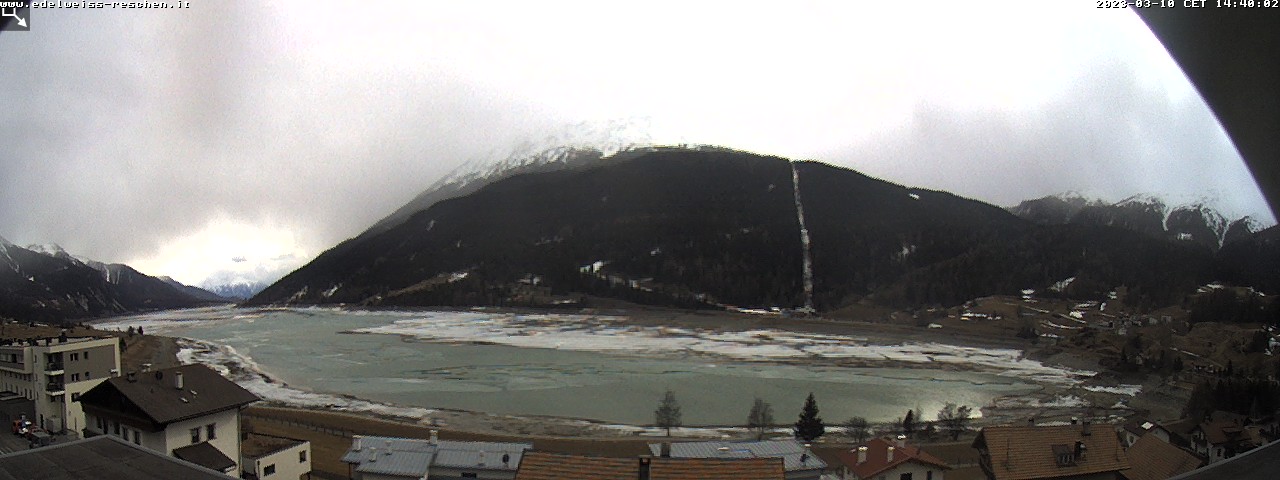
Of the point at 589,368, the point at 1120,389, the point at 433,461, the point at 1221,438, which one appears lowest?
the point at 1120,389

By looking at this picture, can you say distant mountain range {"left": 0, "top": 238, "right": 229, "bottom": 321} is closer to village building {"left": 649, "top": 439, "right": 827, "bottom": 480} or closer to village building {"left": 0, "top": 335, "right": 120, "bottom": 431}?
village building {"left": 0, "top": 335, "right": 120, "bottom": 431}

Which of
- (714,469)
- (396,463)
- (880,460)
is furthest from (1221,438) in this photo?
(396,463)

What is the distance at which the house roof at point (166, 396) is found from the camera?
640 cm

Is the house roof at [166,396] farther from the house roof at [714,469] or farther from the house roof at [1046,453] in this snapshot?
the house roof at [1046,453]

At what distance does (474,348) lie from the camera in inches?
890

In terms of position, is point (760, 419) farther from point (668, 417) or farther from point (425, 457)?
point (425, 457)

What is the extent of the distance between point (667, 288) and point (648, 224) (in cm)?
852

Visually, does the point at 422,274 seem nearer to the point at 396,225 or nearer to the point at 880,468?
the point at 396,225

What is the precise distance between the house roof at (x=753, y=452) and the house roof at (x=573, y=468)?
328 centimetres

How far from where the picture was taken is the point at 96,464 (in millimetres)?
1549

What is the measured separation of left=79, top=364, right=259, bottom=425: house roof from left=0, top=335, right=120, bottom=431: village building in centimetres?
251

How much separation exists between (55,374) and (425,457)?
6179 millimetres

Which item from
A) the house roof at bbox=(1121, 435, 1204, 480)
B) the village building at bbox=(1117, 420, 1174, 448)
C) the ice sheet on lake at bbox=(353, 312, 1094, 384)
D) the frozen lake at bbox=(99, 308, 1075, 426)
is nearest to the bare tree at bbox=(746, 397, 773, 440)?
the frozen lake at bbox=(99, 308, 1075, 426)

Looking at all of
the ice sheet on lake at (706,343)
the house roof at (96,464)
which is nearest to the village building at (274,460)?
the house roof at (96,464)
